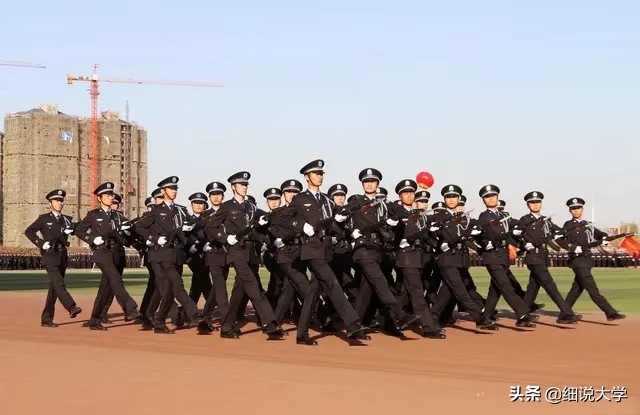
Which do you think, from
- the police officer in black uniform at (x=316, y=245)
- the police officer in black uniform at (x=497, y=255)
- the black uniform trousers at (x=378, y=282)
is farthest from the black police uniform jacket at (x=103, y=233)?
the police officer in black uniform at (x=497, y=255)

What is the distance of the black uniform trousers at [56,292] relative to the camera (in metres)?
17.0

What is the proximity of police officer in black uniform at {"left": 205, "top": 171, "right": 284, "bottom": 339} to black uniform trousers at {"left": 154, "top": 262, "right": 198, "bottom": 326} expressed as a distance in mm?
892

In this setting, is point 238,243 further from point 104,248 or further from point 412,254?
point 104,248

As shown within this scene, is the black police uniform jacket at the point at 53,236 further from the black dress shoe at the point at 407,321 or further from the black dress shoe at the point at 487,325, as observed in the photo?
the black dress shoe at the point at 487,325

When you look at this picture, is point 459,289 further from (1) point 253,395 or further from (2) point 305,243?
(1) point 253,395

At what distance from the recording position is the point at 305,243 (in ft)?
46.2

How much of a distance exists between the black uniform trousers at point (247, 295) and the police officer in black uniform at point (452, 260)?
2.47 meters

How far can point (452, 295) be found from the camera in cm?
1596

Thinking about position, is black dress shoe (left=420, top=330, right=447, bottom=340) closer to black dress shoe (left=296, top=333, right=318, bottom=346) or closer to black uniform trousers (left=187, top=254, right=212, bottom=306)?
black dress shoe (left=296, top=333, right=318, bottom=346)

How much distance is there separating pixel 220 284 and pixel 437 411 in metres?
7.92

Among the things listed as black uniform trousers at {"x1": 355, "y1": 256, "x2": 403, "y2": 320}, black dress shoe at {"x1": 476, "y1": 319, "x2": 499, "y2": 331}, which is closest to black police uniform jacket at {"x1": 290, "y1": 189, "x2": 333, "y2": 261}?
black uniform trousers at {"x1": 355, "y1": 256, "x2": 403, "y2": 320}

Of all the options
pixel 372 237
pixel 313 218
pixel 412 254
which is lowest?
pixel 412 254

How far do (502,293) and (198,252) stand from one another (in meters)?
4.43

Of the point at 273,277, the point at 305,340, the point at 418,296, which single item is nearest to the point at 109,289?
the point at 273,277
